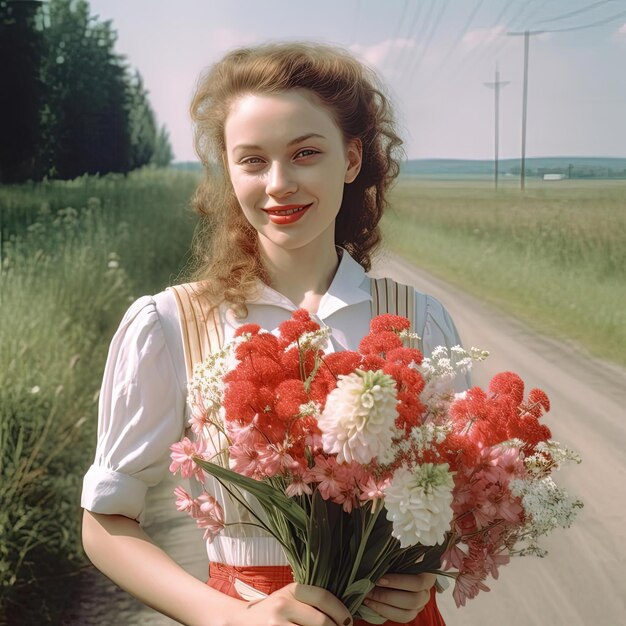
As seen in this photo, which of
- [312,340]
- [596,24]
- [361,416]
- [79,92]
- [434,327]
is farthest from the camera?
[79,92]

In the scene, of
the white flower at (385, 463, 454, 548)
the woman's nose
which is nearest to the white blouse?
the woman's nose

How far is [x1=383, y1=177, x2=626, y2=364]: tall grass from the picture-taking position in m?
3.01

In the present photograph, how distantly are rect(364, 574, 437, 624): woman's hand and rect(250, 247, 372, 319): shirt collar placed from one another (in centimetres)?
49

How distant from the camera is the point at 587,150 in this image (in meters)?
3.03

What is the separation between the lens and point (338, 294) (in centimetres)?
156

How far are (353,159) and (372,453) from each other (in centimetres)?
74

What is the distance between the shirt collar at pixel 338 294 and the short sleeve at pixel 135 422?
0.21 metres

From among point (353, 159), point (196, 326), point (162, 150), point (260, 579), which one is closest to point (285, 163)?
point (353, 159)

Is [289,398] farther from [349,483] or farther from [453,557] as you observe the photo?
[453,557]

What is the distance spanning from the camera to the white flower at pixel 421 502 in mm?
992

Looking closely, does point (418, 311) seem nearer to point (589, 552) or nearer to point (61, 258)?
point (589, 552)

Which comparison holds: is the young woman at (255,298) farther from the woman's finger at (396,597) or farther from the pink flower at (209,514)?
the pink flower at (209,514)

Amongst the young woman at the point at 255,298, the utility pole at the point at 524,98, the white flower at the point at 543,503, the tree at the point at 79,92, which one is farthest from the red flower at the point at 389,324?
the tree at the point at 79,92

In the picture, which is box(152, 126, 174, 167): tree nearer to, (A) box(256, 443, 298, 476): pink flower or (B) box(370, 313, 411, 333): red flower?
(B) box(370, 313, 411, 333): red flower
